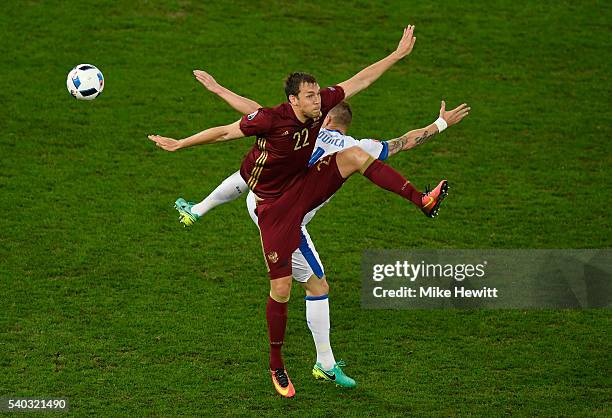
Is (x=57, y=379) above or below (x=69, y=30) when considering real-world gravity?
below

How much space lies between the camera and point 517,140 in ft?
51.9

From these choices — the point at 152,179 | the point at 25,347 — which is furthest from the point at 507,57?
the point at 25,347

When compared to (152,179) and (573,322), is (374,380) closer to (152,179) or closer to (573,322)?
(573,322)

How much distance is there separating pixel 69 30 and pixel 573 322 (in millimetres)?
9670

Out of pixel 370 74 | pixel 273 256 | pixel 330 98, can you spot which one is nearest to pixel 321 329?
pixel 273 256

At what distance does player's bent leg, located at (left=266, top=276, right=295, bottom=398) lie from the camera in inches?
397

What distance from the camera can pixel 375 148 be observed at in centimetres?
1045

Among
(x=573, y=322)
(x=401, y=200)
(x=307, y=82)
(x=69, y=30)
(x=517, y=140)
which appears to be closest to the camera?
(x=307, y=82)

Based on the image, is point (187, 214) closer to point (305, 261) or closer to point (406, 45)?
point (305, 261)

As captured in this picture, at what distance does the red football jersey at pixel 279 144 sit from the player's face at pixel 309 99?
0.49 ft

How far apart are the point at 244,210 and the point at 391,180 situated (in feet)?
14.5

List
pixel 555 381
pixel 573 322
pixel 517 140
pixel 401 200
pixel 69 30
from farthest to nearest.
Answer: pixel 69 30, pixel 517 140, pixel 401 200, pixel 573 322, pixel 555 381

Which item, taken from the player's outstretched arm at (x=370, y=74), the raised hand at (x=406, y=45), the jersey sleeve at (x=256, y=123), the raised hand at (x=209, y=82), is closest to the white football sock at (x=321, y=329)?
the jersey sleeve at (x=256, y=123)

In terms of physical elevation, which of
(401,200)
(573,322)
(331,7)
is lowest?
(573,322)
